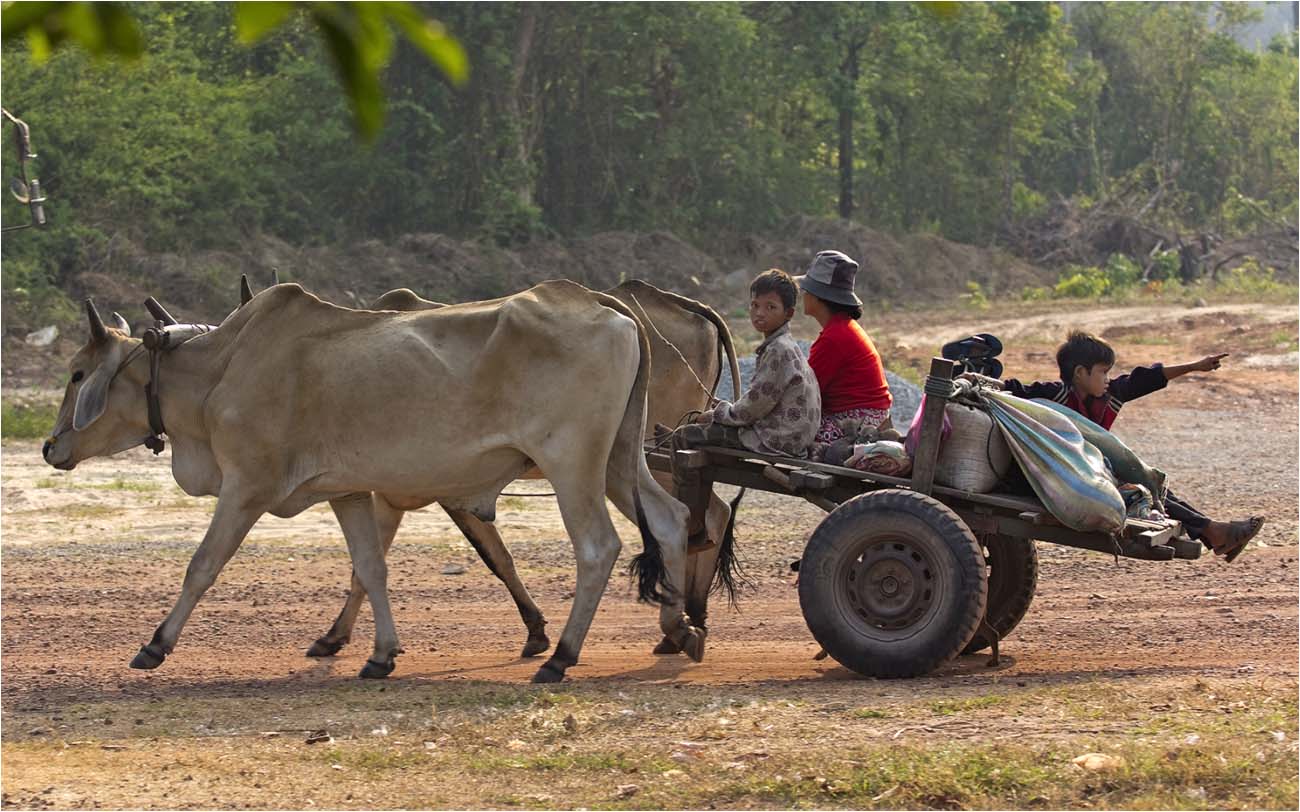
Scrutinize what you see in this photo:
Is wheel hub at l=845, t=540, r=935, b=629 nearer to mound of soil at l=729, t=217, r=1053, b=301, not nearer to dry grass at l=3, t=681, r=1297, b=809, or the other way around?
dry grass at l=3, t=681, r=1297, b=809

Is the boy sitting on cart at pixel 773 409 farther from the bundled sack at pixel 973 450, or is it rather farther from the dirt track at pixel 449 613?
the dirt track at pixel 449 613

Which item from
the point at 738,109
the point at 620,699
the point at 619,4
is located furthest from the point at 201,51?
the point at 620,699

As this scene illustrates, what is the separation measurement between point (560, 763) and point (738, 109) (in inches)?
1044

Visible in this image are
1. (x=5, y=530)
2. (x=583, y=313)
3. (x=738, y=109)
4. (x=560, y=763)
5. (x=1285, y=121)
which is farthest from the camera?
(x=1285, y=121)

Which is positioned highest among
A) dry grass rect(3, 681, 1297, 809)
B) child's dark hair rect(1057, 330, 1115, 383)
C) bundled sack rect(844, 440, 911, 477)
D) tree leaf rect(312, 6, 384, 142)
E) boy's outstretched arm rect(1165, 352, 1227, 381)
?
tree leaf rect(312, 6, 384, 142)

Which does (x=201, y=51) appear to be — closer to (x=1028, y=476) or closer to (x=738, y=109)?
(x=738, y=109)

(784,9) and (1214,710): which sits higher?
(784,9)

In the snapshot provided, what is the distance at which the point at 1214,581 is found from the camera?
408 inches

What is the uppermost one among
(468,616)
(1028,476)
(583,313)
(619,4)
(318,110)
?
(619,4)

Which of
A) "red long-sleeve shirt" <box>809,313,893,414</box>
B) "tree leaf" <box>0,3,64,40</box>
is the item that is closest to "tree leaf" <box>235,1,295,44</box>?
"tree leaf" <box>0,3,64,40</box>

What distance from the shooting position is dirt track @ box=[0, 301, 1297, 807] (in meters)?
7.61

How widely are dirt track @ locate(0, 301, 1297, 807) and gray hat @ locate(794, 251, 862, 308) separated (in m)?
1.77

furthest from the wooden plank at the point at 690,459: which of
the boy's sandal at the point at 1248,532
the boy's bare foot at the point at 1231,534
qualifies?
the boy's sandal at the point at 1248,532

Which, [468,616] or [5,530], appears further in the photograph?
[5,530]
